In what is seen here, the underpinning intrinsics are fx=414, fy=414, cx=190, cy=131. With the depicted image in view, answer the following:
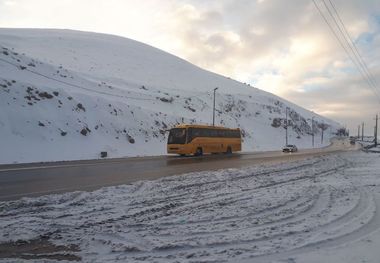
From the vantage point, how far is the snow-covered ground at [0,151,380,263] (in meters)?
6.40

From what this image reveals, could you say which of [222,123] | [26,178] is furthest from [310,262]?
[222,123]

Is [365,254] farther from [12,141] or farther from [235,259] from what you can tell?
[12,141]

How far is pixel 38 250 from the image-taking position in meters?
6.55

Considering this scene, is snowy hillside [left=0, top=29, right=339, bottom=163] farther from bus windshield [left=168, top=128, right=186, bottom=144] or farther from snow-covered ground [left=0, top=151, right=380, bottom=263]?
snow-covered ground [left=0, top=151, right=380, bottom=263]

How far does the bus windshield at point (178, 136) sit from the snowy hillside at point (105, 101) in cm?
566

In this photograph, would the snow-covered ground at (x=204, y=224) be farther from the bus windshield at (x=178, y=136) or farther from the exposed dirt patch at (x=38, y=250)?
the bus windshield at (x=178, y=136)

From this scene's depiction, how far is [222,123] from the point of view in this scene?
278 ft

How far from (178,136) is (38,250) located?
3185cm

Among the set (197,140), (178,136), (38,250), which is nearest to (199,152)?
(197,140)

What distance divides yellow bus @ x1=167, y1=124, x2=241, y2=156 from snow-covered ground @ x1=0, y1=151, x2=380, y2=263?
2466 centimetres

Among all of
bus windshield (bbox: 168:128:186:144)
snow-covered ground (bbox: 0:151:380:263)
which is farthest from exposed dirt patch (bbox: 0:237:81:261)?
bus windshield (bbox: 168:128:186:144)

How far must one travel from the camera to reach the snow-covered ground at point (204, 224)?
6396 mm

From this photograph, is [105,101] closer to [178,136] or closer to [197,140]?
[178,136]

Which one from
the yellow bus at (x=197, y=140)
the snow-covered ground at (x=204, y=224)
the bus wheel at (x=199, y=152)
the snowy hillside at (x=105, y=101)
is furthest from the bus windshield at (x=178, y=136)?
the snow-covered ground at (x=204, y=224)
